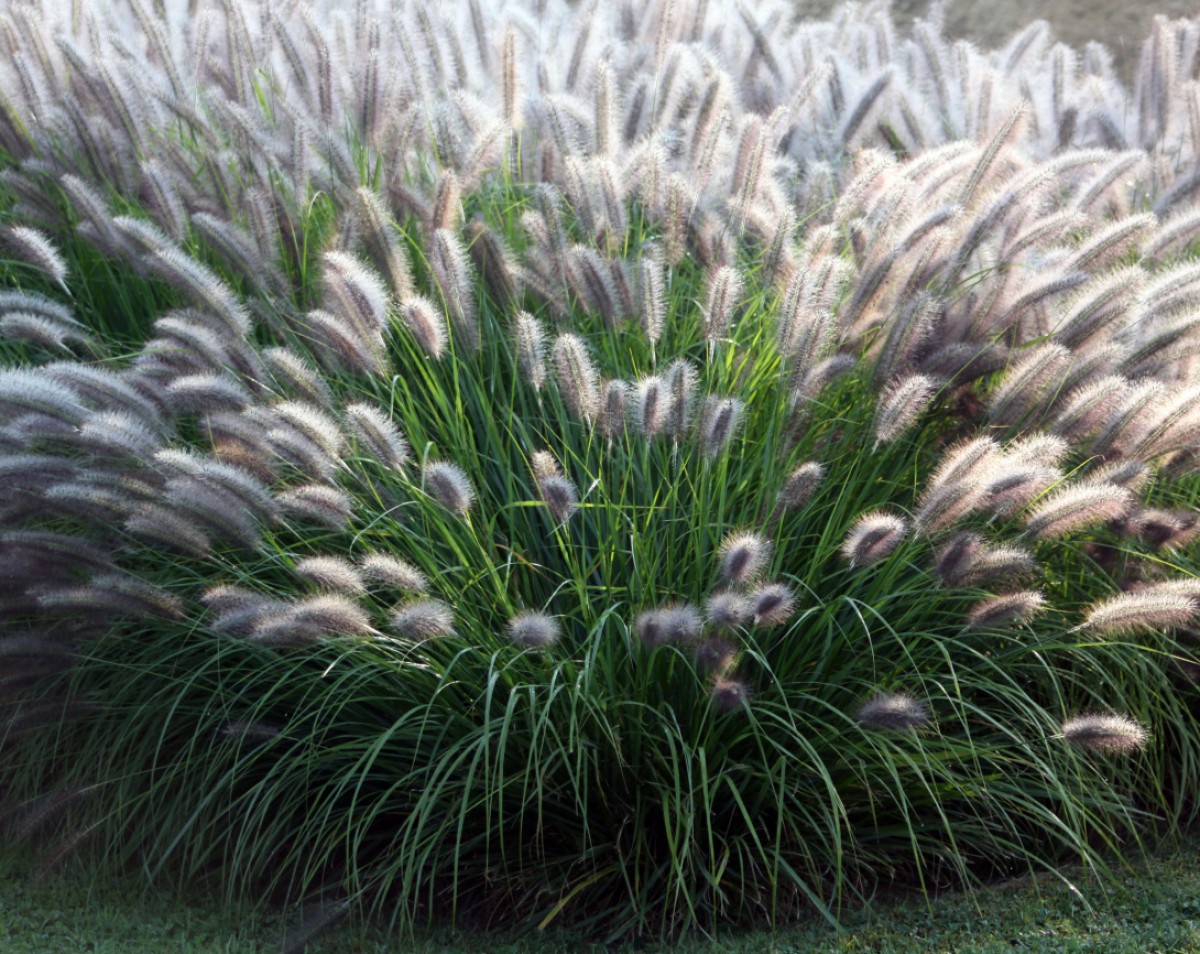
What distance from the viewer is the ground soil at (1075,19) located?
349 inches

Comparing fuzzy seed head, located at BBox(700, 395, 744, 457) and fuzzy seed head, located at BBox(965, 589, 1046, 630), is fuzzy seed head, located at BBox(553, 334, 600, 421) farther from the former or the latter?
fuzzy seed head, located at BBox(965, 589, 1046, 630)

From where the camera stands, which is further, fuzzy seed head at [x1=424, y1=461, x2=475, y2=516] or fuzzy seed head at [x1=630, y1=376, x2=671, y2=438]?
fuzzy seed head at [x1=630, y1=376, x2=671, y2=438]

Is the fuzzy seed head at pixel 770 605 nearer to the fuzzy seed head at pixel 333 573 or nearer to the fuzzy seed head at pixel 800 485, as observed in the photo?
the fuzzy seed head at pixel 800 485

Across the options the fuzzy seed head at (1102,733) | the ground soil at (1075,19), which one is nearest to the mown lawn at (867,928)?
the fuzzy seed head at (1102,733)

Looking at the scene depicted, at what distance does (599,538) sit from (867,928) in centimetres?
103

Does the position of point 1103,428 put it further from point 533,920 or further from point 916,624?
point 533,920

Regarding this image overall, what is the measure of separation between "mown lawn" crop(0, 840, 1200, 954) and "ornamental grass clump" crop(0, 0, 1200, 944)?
10 centimetres

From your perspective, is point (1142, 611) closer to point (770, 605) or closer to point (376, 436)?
point (770, 605)

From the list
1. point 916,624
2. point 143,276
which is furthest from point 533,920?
point 143,276

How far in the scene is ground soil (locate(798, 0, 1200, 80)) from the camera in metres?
8.87

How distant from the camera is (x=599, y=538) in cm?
324

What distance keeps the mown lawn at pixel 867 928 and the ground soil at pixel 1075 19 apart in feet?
21.7

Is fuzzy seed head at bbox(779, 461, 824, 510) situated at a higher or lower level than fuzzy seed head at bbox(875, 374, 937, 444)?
lower

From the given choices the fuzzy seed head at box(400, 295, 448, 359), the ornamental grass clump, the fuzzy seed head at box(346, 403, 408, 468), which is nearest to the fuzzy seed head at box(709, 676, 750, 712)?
the ornamental grass clump
